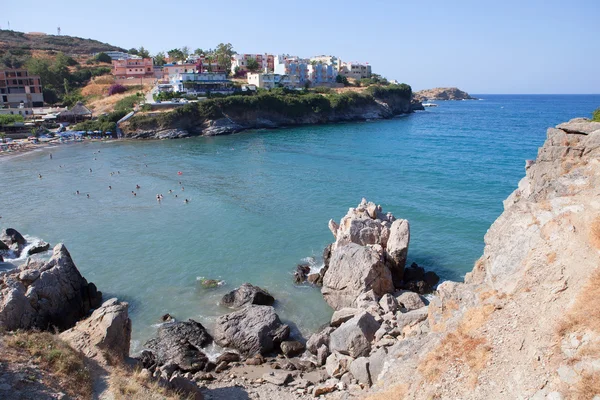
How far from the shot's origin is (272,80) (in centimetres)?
12775

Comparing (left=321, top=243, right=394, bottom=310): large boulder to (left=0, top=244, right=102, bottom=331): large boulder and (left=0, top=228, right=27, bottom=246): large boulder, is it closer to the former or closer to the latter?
(left=0, top=244, right=102, bottom=331): large boulder

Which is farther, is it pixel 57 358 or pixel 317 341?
pixel 317 341

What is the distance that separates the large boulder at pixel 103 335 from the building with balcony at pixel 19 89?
104 meters

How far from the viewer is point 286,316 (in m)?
25.5

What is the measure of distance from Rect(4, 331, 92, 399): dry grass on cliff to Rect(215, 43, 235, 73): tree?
131 meters

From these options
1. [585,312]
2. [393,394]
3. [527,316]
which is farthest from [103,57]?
[585,312]

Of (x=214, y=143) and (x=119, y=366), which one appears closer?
(x=119, y=366)

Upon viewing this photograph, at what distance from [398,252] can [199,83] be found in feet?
310

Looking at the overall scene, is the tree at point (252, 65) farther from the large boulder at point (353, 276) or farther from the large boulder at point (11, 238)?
the large boulder at point (353, 276)

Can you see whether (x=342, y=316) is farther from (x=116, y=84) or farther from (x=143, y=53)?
(x=143, y=53)

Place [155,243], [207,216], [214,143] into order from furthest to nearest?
[214,143], [207,216], [155,243]

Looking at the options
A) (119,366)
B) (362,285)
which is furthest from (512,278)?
(119,366)

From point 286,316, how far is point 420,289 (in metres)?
8.46

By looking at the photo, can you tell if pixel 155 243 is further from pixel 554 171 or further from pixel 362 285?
pixel 554 171
